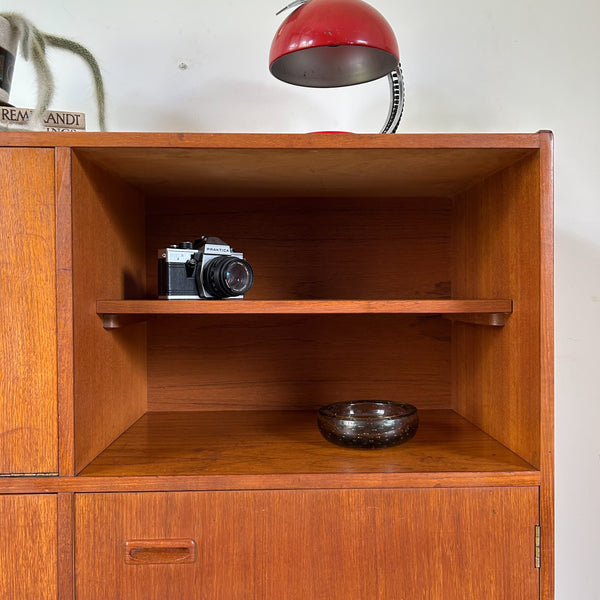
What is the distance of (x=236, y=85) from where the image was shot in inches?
49.8

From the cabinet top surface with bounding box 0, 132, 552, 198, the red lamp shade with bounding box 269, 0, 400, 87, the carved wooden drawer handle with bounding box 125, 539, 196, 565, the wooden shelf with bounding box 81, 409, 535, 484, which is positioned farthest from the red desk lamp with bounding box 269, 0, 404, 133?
the carved wooden drawer handle with bounding box 125, 539, 196, 565

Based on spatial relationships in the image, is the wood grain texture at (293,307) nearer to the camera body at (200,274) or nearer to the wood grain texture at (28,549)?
the camera body at (200,274)

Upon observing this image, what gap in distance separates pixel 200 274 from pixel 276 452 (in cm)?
35

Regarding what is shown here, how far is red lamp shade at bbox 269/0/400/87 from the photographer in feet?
2.87

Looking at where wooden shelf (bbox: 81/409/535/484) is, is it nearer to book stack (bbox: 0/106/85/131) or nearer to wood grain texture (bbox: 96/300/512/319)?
wood grain texture (bbox: 96/300/512/319)

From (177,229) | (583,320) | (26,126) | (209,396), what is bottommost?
(209,396)

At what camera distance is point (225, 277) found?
3.09 ft

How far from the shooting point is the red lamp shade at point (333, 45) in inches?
34.5

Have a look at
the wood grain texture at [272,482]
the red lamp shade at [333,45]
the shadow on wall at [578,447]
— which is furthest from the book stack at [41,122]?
the shadow on wall at [578,447]

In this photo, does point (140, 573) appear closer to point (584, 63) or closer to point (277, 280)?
point (277, 280)

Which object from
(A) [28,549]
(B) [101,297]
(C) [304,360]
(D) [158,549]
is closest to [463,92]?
(C) [304,360]

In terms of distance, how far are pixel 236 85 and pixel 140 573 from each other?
1.06 meters

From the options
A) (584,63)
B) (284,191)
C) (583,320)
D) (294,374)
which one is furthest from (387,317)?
(584,63)

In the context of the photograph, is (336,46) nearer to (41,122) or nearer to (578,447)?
(41,122)
